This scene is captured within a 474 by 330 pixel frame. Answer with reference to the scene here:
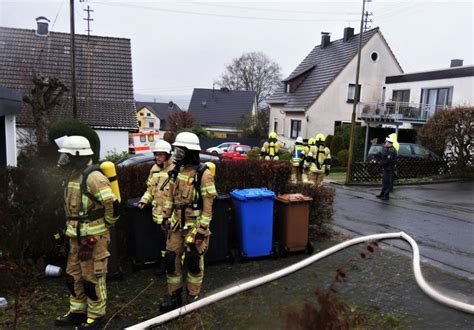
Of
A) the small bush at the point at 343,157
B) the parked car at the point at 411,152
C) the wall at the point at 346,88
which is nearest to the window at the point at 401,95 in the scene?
the wall at the point at 346,88

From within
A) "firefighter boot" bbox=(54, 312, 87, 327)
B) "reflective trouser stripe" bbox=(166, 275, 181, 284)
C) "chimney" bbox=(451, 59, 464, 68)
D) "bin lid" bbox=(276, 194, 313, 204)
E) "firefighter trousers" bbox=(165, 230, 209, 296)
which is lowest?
"firefighter boot" bbox=(54, 312, 87, 327)

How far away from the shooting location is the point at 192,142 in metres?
4.28

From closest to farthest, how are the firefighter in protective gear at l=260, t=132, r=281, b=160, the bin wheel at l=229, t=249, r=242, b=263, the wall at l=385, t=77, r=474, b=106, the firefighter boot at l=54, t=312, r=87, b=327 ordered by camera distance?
the firefighter boot at l=54, t=312, r=87, b=327, the bin wheel at l=229, t=249, r=242, b=263, the firefighter in protective gear at l=260, t=132, r=281, b=160, the wall at l=385, t=77, r=474, b=106

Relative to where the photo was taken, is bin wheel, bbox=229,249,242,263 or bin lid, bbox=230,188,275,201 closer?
bin lid, bbox=230,188,275,201

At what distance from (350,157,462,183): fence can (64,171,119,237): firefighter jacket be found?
13.3 metres

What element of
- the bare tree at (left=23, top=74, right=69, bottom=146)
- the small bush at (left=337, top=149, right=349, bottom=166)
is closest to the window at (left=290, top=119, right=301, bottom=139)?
the small bush at (left=337, top=149, right=349, bottom=166)

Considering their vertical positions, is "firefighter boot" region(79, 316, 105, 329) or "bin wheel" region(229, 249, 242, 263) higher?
"bin wheel" region(229, 249, 242, 263)

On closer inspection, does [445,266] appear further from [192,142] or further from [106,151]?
[106,151]

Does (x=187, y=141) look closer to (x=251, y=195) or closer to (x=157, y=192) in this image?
(x=157, y=192)

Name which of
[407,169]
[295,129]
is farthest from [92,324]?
[295,129]

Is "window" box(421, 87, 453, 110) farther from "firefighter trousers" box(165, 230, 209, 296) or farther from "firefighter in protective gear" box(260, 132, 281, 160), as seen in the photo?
"firefighter trousers" box(165, 230, 209, 296)

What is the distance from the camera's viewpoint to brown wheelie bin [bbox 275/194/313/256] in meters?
5.96

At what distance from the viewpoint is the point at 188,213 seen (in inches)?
169

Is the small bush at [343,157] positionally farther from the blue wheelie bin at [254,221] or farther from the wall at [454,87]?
the blue wheelie bin at [254,221]
